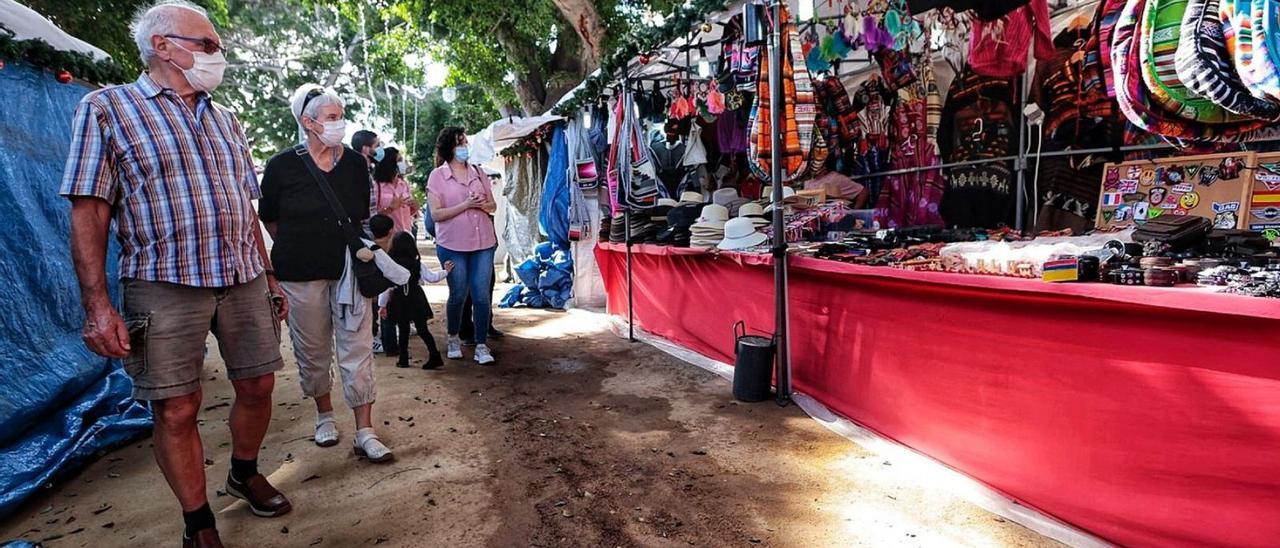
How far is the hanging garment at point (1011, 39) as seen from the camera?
3.53 m

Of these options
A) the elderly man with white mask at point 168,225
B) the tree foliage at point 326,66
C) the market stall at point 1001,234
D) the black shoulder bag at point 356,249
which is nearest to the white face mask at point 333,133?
the black shoulder bag at point 356,249

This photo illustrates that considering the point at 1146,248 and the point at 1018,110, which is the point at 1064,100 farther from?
the point at 1146,248

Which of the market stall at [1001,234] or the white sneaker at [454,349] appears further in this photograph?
the white sneaker at [454,349]

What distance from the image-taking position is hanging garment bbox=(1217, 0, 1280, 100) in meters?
1.82

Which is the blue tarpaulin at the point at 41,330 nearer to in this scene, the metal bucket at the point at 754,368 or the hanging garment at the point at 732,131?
the metal bucket at the point at 754,368

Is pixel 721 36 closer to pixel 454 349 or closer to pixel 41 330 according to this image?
Answer: pixel 454 349

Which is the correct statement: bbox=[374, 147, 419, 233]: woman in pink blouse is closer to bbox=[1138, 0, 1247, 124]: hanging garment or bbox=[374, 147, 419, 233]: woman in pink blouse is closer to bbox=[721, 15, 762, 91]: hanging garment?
bbox=[721, 15, 762, 91]: hanging garment

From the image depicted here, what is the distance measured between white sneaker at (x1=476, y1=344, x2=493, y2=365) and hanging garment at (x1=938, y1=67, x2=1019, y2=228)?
4.09 metres

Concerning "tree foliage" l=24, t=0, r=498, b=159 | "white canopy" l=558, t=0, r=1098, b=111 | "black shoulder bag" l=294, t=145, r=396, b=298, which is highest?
"tree foliage" l=24, t=0, r=498, b=159

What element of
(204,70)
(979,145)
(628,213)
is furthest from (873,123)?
(204,70)

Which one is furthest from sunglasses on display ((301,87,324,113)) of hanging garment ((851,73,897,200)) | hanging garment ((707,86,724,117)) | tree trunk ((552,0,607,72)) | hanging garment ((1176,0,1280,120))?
tree trunk ((552,0,607,72))

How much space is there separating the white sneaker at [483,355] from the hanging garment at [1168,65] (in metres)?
4.47

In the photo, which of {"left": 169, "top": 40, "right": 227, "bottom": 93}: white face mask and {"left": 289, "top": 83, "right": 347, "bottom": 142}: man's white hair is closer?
{"left": 169, "top": 40, "right": 227, "bottom": 93}: white face mask

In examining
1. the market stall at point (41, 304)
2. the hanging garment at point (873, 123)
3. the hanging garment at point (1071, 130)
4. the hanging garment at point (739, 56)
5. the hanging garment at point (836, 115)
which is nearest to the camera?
the market stall at point (41, 304)
